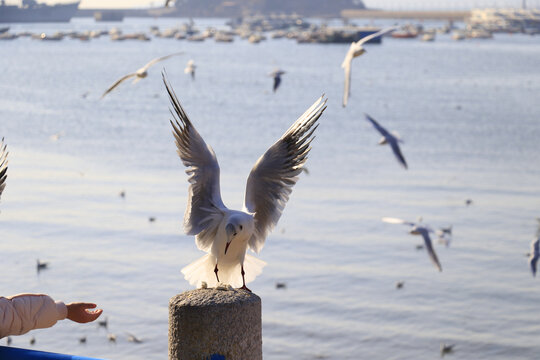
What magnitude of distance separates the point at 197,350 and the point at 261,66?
213ft

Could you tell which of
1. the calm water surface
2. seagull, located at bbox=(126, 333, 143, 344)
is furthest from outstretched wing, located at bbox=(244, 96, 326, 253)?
seagull, located at bbox=(126, 333, 143, 344)

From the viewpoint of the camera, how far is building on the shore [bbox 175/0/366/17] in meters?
186

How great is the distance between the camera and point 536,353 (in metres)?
13.1

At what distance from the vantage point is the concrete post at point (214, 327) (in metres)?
3.97

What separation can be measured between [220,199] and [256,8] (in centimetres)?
18896

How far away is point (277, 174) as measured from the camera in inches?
208

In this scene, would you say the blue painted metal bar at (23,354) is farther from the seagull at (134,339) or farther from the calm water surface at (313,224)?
the seagull at (134,339)

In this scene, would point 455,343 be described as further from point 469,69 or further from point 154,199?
point 469,69

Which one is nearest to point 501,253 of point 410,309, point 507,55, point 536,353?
point 410,309

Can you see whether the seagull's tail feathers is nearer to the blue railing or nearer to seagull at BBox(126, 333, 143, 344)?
the blue railing

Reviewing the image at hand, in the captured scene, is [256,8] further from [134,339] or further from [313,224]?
[134,339]

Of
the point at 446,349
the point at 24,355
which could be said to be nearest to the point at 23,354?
the point at 24,355

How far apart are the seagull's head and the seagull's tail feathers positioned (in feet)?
1.42

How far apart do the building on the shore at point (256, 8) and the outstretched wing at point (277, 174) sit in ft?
592
